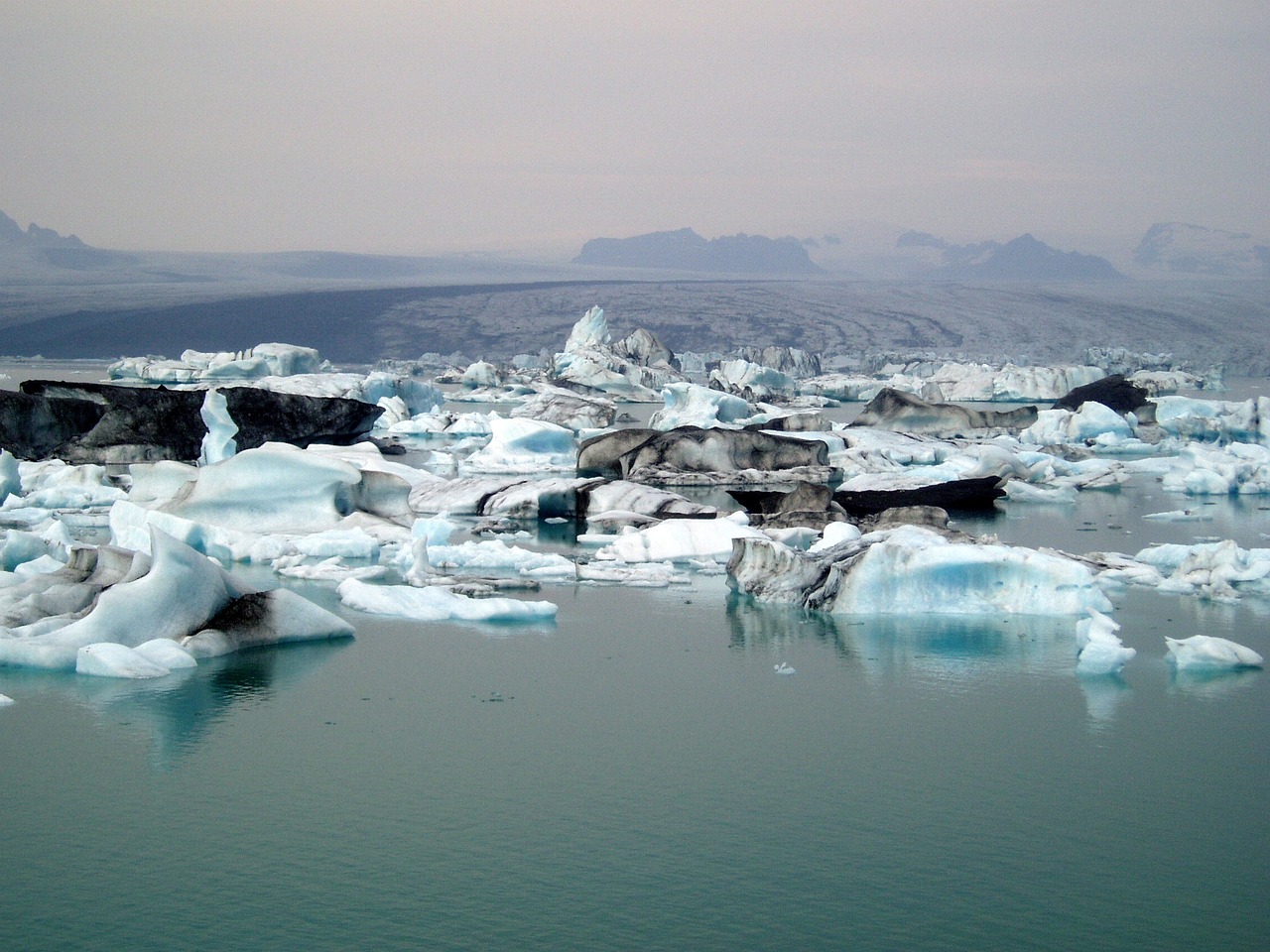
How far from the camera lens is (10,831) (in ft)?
11.1

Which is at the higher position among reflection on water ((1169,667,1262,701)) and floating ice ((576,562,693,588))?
reflection on water ((1169,667,1262,701))

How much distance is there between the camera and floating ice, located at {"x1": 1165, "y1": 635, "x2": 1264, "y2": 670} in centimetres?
511

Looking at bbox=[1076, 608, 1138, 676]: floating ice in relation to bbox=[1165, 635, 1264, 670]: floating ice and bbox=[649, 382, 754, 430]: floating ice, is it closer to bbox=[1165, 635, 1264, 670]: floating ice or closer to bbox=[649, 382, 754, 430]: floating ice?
bbox=[1165, 635, 1264, 670]: floating ice

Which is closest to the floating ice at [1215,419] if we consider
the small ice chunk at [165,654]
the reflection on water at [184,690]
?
the reflection on water at [184,690]

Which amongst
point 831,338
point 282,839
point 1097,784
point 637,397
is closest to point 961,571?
point 1097,784

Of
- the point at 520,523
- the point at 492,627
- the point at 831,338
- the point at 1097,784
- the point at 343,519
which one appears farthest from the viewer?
the point at 831,338

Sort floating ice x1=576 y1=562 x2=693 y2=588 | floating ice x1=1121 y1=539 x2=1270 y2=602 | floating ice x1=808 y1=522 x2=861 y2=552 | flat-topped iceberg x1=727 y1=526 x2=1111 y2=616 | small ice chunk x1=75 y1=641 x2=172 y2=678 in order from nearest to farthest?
small ice chunk x1=75 y1=641 x2=172 y2=678 < flat-topped iceberg x1=727 y1=526 x2=1111 y2=616 < floating ice x1=1121 y1=539 x2=1270 y2=602 < floating ice x1=808 y1=522 x2=861 y2=552 < floating ice x1=576 y1=562 x2=693 y2=588

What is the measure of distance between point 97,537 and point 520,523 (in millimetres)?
2799

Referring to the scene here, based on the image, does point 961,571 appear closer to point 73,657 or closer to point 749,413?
point 73,657

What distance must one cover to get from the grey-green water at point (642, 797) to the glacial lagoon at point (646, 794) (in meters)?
0.01

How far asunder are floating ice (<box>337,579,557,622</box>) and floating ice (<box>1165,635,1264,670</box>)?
2716 mm

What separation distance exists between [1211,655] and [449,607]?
326 cm

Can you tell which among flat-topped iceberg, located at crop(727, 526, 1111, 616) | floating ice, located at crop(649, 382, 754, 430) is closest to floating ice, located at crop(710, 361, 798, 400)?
floating ice, located at crop(649, 382, 754, 430)

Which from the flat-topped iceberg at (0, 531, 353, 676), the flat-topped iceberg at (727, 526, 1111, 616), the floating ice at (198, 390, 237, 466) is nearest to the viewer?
the flat-topped iceberg at (0, 531, 353, 676)
